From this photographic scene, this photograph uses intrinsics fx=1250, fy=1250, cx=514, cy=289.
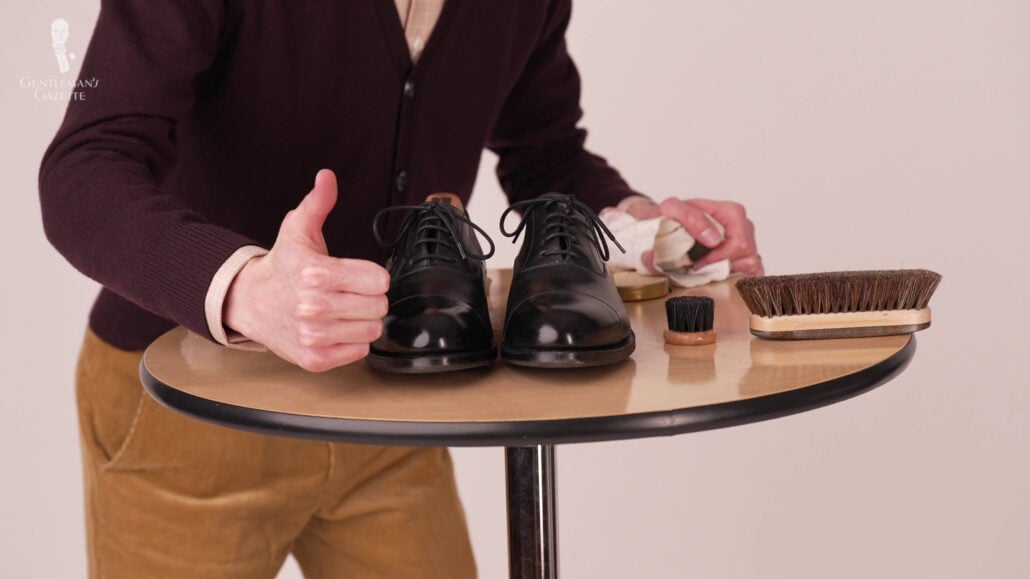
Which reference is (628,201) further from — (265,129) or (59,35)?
(59,35)

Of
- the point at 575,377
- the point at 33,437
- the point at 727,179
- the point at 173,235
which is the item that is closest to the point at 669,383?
the point at 575,377

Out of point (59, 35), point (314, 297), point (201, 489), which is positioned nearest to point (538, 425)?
point (314, 297)

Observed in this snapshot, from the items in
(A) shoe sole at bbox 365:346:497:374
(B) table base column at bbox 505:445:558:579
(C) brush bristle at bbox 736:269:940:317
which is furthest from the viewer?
(B) table base column at bbox 505:445:558:579

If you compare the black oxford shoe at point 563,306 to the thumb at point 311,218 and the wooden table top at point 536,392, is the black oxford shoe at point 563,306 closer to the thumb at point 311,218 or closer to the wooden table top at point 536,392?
the wooden table top at point 536,392

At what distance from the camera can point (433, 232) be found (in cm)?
112

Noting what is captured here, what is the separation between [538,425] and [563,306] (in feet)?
0.49

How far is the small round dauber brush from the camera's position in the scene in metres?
1.06

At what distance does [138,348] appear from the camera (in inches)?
56.5

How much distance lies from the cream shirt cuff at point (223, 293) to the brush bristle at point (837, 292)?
0.42 meters

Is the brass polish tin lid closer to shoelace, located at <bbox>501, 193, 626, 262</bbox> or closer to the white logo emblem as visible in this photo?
shoelace, located at <bbox>501, 193, 626, 262</bbox>

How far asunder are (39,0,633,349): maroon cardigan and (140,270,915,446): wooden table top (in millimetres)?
78

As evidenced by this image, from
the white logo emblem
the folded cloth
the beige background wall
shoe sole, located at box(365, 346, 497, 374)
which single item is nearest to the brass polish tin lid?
the folded cloth

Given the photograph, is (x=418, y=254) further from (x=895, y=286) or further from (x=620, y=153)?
(x=620, y=153)

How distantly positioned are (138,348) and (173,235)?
46cm
